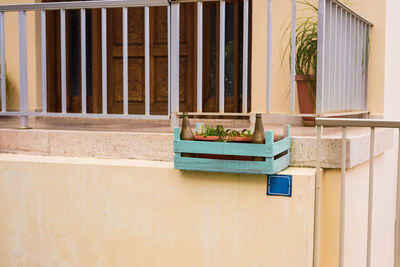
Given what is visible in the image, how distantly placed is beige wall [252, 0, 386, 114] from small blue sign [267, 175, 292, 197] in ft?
6.89

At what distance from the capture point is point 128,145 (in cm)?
328

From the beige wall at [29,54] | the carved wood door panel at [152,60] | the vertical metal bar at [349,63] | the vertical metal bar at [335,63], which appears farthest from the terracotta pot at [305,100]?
the beige wall at [29,54]

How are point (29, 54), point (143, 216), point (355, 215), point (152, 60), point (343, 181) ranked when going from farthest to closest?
point (29, 54), point (152, 60), point (355, 215), point (143, 216), point (343, 181)

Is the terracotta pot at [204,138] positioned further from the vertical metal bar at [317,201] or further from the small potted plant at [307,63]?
the small potted plant at [307,63]

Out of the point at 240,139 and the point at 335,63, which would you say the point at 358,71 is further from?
the point at 240,139

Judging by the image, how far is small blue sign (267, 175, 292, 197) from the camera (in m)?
2.78

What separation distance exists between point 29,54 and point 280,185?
153 inches

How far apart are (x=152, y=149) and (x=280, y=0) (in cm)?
226

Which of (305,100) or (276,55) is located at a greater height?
(276,55)

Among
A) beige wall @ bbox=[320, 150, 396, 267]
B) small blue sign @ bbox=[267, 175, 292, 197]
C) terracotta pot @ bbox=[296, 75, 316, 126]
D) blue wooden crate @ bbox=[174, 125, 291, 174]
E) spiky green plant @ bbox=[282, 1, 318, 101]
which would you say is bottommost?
beige wall @ bbox=[320, 150, 396, 267]

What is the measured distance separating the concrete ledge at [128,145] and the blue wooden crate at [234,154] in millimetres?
181

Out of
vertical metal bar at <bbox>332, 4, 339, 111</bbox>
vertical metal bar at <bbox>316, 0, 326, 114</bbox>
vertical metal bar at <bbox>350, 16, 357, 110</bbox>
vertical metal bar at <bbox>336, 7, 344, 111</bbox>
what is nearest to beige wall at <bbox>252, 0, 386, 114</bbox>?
vertical metal bar at <bbox>350, 16, 357, 110</bbox>

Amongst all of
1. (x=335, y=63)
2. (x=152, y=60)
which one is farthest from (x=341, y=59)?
(x=152, y=60)

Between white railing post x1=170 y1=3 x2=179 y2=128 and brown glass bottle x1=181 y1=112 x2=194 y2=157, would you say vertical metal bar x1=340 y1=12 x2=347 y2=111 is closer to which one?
white railing post x1=170 y1=3 x2=179 y2=128
